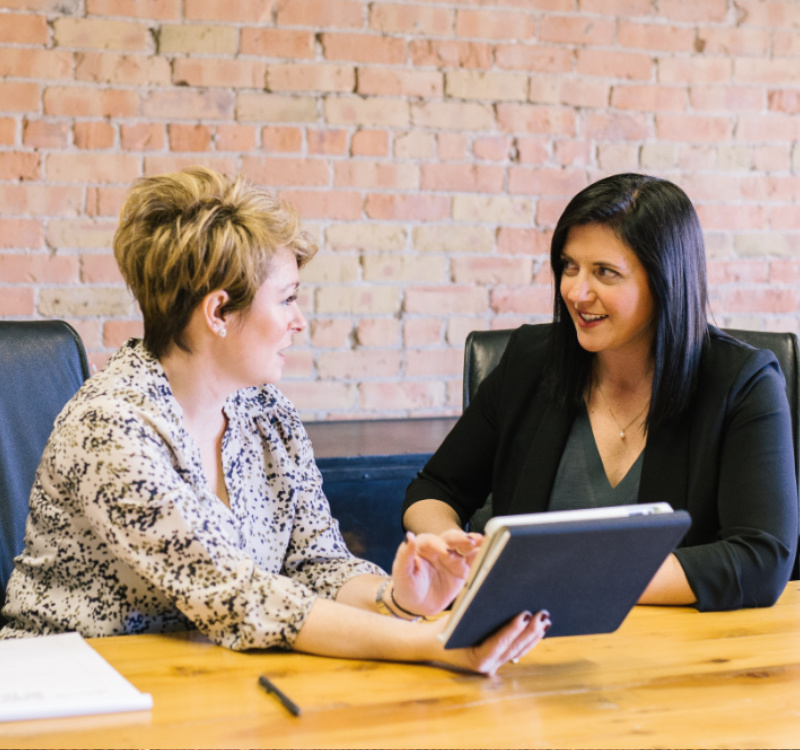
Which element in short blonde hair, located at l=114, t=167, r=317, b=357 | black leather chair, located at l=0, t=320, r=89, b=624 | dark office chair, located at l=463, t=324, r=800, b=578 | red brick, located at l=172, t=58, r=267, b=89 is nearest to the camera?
short blonde hair, located at l=114, t=167, r=317, b=357

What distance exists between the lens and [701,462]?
1.59 m

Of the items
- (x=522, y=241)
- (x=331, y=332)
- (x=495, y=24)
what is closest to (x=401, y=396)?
(x=331, y=332)

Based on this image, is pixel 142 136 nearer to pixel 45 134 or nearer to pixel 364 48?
pixel 45 134

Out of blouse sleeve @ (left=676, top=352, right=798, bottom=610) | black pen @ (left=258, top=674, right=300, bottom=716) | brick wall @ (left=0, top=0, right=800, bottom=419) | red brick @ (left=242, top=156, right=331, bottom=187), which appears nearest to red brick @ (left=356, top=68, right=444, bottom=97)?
brick wall @ (left=0, top=0, right=800, bottom=419)

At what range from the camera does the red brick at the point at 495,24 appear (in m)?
2.53

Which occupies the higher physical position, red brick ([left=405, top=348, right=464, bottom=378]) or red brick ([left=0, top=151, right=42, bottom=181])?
red brick ([left=0, top=151, right=42, bottom=181])

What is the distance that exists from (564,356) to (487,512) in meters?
0.36

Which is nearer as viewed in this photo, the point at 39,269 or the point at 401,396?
the point at 39,269

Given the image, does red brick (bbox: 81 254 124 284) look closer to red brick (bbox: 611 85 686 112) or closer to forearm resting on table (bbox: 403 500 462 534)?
forearm resting on table (bbox: 403 500 462 534)

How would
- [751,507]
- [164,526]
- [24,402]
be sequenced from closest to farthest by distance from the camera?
[164,526] < [751,507] < [24,402]

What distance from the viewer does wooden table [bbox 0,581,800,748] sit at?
0.95m

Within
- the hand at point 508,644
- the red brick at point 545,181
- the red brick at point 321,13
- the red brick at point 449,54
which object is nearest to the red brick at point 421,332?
the red brick at point 545,181

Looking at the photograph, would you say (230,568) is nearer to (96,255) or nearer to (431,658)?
(431,658)

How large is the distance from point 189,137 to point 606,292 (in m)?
1.20
